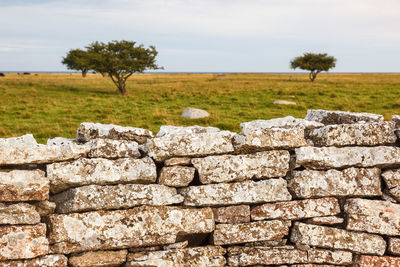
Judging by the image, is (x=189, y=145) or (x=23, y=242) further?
(x=189, y=145)

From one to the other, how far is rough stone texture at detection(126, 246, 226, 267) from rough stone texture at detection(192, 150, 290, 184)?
82 cm

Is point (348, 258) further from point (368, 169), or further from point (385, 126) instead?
point (385, 126)

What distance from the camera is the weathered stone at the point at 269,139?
4.08 meters

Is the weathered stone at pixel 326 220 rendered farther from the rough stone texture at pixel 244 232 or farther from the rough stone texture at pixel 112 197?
the rough stone texture at pixel 112 197

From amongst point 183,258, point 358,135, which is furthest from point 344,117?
point 183,258

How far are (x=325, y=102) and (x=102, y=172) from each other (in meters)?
19.2

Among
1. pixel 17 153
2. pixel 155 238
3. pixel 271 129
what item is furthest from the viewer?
A: pixel 271 129

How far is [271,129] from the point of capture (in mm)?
4176

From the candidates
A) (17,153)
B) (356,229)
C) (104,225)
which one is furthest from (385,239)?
(17,153)

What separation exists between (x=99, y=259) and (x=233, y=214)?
1603mm

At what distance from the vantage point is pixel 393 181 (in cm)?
418

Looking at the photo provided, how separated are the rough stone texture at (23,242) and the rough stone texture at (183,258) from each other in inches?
37.6

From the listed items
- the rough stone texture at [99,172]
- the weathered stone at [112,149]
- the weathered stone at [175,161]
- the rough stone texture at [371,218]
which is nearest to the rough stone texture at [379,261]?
the rough stone texture at [371,218]

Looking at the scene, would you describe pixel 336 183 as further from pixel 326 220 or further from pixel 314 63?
pixel 314 63
